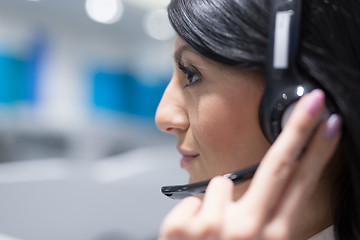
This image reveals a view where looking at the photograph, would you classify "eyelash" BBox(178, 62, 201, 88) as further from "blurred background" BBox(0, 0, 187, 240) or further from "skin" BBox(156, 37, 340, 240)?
"blurred background" BBox(0, 0, 187, 240)

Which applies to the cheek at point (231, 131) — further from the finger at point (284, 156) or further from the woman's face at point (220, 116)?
the finger at point (284, 156)

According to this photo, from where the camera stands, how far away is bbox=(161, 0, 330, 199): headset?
2.07 feet

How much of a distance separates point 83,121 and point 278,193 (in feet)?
20.7

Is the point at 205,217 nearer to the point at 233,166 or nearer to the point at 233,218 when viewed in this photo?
the point at 233,218

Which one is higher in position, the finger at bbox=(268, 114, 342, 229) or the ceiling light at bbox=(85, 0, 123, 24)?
the ceiling light at bbox=(85, 0, 123, 24)

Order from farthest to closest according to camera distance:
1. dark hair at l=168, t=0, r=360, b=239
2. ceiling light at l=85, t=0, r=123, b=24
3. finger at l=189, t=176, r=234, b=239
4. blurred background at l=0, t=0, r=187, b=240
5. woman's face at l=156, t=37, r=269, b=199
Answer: ceiling light at l=85, t=0, r=123, b=24
blurred background at l=0, t=0, r=187, b=240
woman's face at l=156, t=37, r=269, b=199
dark hair at l=168, t=0, r=360, b=239
finger at l=189, t=176, r=234, b=239

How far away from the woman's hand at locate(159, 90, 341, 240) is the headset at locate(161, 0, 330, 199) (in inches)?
2.7

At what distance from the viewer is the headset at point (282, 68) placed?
63 cm

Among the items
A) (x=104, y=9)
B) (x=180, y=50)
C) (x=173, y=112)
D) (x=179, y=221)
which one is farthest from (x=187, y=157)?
(x=104, y=9)

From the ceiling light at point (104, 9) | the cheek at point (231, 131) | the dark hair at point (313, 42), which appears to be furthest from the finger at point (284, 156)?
the ceiling light at point (104, 9)

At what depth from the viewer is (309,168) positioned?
0.56m

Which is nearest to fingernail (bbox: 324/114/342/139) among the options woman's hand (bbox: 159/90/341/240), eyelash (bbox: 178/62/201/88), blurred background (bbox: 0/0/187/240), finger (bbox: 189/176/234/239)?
woman's hand (bbox: 159/90/341/240)

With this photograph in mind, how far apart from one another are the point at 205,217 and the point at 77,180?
1.19m

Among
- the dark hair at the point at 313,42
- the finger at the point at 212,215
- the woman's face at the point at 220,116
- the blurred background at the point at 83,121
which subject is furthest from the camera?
the blurred background at the point at 83,121
